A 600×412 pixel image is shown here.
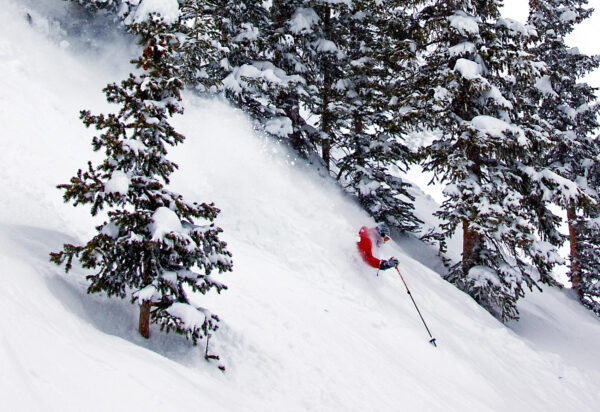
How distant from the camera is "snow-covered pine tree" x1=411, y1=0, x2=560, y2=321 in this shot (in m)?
12.4

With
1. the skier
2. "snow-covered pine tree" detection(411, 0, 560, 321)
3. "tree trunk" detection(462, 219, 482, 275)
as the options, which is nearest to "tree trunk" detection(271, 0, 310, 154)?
"snow-covered pine tree" detection(411, 0, 560, 321)

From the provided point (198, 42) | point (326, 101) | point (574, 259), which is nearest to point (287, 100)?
point (326, 101)

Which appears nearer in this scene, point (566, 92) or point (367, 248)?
point (367, 248)

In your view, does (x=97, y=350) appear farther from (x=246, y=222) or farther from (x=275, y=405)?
(x=246, y=222)

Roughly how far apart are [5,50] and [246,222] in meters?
10.6

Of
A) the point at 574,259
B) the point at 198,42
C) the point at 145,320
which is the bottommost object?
the point at 145,320

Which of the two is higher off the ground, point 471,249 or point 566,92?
point 566,92

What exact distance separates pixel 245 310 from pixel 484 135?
859 cm

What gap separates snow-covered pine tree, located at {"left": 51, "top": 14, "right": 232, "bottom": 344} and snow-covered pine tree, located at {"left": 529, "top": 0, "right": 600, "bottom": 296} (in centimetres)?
1806

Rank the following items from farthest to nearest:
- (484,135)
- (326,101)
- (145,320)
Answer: (326,101) → (484,135) → (145,320)

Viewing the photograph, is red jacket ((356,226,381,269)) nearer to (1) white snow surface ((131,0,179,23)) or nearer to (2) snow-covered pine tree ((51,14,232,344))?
(2) snow-covered pine tree ((51,14,232,344))

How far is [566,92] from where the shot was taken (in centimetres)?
1975

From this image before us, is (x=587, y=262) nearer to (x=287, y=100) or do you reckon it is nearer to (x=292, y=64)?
(x=287, y=100)

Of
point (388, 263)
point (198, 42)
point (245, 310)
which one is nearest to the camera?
point (245, 310)
